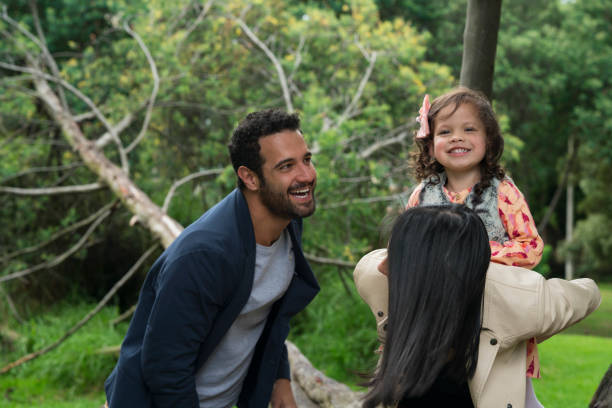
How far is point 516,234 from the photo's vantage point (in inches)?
90.7

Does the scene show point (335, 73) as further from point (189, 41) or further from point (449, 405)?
point (449, 405)

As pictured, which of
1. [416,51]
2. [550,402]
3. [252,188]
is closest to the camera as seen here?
[252,188]

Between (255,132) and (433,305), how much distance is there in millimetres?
1064

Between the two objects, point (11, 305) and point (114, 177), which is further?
point (11, 305)

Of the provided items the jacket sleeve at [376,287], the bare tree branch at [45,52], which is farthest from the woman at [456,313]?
the bare tree branch at [45,52]

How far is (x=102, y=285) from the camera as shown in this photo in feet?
27.7

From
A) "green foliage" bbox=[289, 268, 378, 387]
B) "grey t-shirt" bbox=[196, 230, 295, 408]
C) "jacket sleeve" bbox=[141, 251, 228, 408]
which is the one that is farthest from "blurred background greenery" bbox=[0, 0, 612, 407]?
"jacket sleeve" bbox=[141, 251, 228, 408]

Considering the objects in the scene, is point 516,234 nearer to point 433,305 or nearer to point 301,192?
point 433,305

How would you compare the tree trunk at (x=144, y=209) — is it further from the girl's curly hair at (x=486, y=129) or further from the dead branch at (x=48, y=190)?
the girl's curly hair at (x=486, y=129)

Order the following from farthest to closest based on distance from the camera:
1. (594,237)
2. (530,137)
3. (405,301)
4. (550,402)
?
(594,237), (530,137), (550,402), (405,301)

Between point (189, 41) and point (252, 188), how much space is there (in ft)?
21.8

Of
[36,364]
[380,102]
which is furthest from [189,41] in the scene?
[36,364]

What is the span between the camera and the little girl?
231cm

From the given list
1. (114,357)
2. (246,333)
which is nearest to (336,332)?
(114,357)
